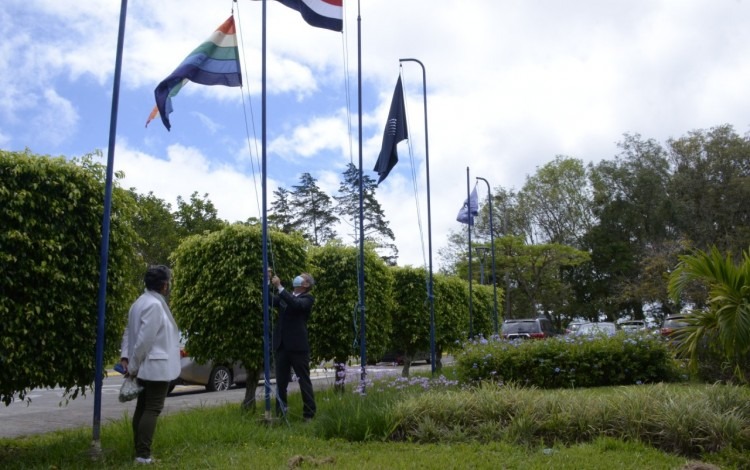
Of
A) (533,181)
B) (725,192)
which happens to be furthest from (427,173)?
(533,181)

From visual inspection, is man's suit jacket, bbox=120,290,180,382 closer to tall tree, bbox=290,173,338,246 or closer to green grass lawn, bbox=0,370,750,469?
green grass lawn, bbox=0,370,750,469

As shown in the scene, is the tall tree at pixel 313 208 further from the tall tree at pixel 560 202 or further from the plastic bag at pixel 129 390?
the plastic bag at pixel 129 390

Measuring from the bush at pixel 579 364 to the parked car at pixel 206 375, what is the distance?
18.1ft

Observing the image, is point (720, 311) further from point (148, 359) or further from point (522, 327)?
point (522, 327)

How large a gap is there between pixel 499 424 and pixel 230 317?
13.5 feet

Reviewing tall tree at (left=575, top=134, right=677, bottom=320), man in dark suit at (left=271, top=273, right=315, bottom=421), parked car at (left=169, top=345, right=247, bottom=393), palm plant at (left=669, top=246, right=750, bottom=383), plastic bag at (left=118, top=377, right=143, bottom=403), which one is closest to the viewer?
plastic bag at (left=118, top=377, right=143, bottom=403)

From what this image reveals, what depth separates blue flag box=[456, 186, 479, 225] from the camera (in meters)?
21.5

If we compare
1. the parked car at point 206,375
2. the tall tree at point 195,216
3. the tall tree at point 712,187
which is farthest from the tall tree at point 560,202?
the parked car at point 206,375

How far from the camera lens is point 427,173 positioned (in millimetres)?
14836

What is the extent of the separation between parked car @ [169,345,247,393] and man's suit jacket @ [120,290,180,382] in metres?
8.65

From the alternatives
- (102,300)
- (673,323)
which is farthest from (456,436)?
(673,323)

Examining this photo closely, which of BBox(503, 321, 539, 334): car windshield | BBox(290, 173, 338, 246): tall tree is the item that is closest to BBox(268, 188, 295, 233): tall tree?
BBox(290, 173, 338, 246): tall tree

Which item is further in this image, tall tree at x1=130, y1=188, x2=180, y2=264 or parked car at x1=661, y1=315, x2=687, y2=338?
tall tree at x1=130, y1=188, x2=180, y2=264

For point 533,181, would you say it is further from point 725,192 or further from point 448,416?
point 448,416
